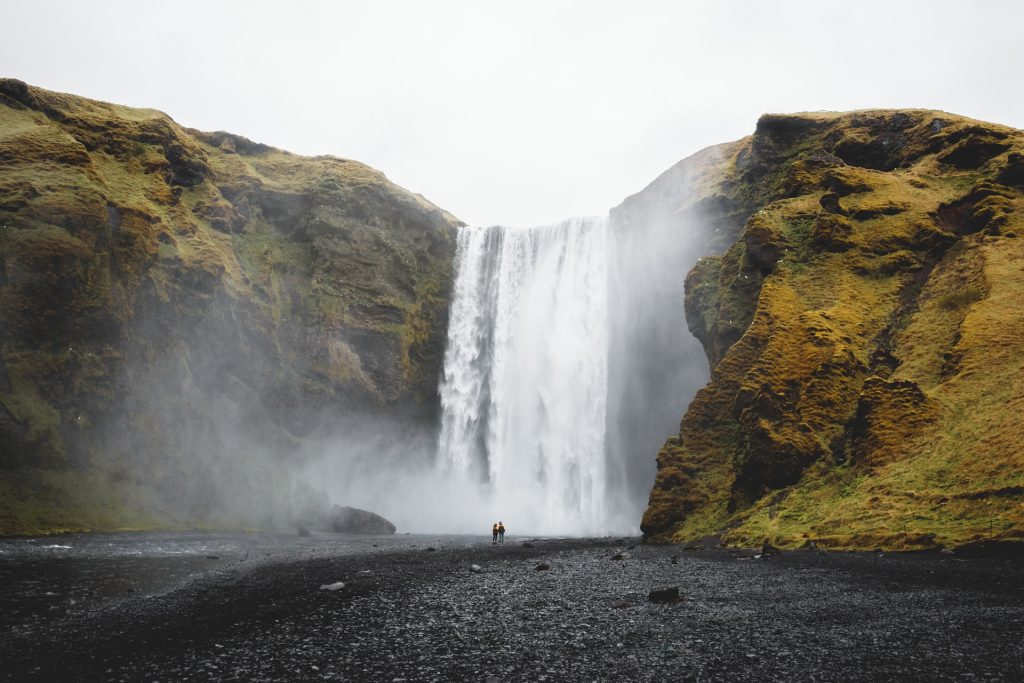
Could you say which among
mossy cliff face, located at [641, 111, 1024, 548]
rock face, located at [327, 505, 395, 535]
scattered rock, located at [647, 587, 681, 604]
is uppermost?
mossy cliff face, located at [641, 111, 1024, 548]

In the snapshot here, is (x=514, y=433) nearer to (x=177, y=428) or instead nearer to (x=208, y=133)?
(x=177, y=428)

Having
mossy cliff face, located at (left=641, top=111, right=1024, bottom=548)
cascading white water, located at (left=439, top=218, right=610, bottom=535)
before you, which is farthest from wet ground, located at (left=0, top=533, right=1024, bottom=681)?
cascading white water, located at (left=439, top=218, right=610, bottom=535)

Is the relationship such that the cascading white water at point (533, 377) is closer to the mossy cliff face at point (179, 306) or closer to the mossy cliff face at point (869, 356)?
the mossy cliff face at point (179, 306)

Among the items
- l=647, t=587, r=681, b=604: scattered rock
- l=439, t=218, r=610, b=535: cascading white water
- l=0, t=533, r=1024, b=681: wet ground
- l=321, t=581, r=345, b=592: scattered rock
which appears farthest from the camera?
l=439, t=218, r=610, b=535: cascading white water

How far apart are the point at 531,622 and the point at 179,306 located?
43136 millimetres

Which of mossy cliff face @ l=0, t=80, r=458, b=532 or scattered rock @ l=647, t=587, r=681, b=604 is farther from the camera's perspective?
mossy cliff face @ l=0, t=80, r=458, b=532

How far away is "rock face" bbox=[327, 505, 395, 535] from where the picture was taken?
42.4 m

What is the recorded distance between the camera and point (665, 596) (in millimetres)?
10438

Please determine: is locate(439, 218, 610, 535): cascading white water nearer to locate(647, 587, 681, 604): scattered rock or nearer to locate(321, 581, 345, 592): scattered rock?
locate(321, 581, 345, 592): scattered rock

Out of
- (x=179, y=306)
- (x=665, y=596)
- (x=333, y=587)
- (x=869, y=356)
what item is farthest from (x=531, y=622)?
(x=179, y=306)

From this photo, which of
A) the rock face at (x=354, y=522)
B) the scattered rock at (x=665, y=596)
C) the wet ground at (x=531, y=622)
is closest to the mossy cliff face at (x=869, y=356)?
the wet ground at (x=531, y=622)

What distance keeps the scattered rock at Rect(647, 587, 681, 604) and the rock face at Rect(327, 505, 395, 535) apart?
35.2 meters

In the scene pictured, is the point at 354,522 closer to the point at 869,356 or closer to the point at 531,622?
the point at 869,356

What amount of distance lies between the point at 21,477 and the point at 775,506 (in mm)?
37093
